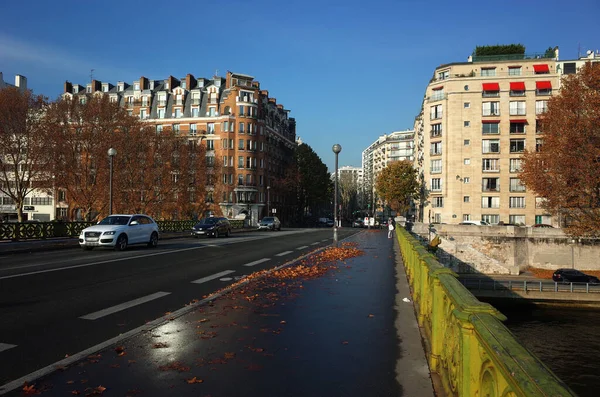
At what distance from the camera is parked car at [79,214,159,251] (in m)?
18.5

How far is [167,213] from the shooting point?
161ft

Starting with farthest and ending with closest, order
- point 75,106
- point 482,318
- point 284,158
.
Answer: point 284,158 < point 75,106 < point 482,318

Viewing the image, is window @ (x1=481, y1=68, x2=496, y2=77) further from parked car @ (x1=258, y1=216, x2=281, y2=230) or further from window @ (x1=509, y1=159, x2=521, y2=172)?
parked car @ (x1=258, y1=216, x2=281, y2=230)

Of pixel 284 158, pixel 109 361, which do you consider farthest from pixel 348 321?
pixel 284 158

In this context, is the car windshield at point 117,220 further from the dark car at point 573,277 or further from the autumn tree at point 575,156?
the autumn tree at point 575,156

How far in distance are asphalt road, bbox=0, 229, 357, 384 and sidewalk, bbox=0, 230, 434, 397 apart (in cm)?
52

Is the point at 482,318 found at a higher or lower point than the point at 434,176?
lower

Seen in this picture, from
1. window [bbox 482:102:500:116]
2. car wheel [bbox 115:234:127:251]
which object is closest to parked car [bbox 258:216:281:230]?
car wheel [bbox 115:234:127:251]

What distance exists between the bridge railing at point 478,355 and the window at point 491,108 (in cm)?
6111

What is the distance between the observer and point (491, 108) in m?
59.0

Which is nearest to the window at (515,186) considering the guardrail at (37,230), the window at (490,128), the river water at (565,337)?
the window at (490,128)

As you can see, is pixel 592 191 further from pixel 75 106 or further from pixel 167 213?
pixel 75 106

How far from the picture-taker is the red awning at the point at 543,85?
187 ft

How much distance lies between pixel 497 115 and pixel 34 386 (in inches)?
2523
